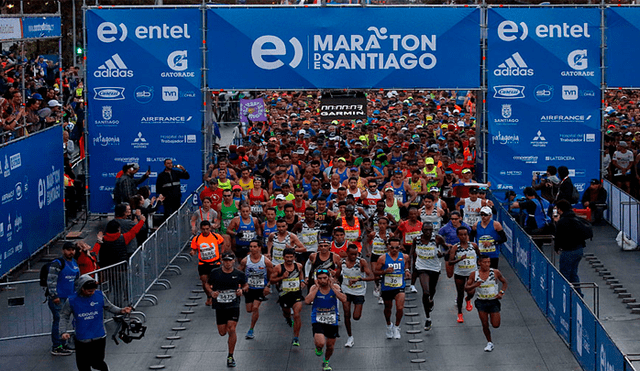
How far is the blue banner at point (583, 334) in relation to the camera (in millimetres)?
12961

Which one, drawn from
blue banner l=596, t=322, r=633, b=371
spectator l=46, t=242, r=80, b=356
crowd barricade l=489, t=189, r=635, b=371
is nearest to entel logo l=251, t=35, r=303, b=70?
crowd barricade l=489, t=189, r=635, b=371

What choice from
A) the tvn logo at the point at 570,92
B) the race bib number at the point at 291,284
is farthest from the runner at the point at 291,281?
the tvn logo at the point at 570,92

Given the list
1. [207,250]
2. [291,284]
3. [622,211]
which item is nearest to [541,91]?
[622,211]

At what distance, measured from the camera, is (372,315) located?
680 inches

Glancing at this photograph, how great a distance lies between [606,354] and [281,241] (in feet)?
21.8

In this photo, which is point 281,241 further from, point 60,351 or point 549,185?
point 549,185

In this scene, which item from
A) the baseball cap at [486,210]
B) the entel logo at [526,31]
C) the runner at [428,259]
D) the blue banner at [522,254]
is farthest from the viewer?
the entel logo at [526,31]

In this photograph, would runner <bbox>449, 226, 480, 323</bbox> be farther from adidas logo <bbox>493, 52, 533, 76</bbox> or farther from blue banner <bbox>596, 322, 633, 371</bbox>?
adidas logo <bbox>493, 52, 533, 76</bbox>

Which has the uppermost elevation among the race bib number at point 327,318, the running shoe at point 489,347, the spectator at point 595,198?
the spectator at point 595,198

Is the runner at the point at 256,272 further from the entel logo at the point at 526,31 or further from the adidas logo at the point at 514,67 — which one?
the entel logo at the point at 526,31

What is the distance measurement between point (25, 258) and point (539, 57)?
41.4 ft

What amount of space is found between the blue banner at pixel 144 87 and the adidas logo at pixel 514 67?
23.7ft

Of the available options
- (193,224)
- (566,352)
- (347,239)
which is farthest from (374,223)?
(566,352)

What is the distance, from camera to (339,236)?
16469 millimetres
